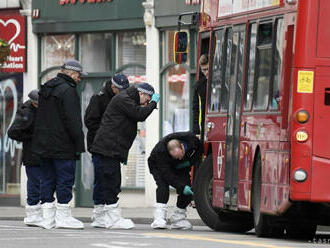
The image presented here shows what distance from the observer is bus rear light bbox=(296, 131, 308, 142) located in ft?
43.5

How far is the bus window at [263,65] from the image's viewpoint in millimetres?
14547

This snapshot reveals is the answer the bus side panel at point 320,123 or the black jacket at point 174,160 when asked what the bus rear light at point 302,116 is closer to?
the bus side panel at point 320,123

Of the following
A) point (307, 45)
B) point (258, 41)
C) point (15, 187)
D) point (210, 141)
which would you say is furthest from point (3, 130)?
point (307, 45)

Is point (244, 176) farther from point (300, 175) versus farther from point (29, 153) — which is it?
point (29, 153)

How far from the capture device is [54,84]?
52.2 feet

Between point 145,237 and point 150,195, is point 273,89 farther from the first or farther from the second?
point 150,195

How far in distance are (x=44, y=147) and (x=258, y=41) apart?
2871 millimetres

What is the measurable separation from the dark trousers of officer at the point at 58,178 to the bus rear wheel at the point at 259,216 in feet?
7.42

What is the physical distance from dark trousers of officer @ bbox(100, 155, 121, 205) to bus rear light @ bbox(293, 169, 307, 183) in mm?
3237

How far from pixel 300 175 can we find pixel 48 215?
12.7 ft

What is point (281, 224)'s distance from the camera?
14961 millimetres

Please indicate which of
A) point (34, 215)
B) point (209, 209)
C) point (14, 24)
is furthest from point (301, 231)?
point (14, 24)

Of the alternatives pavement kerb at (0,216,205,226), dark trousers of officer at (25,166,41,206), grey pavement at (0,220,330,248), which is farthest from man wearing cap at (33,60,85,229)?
pavement kerb at (0,216,205,226)

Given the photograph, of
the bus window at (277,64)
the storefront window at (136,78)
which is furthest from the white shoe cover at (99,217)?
the storefront window at (136,78)
